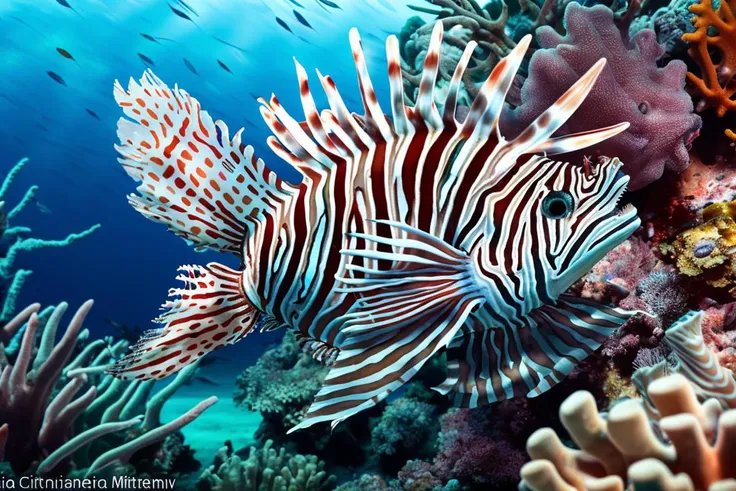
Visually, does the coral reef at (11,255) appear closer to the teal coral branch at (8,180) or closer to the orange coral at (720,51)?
the teal coral branch at (8,180)

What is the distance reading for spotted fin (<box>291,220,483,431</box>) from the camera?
1.46m

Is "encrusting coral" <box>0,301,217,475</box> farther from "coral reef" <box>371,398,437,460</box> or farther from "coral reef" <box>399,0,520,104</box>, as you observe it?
"coral reef" <box>399,0,520,104</box>

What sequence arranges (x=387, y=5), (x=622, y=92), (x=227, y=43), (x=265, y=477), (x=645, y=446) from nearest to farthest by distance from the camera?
(x=645, y=446) → (x=622, y=92) → (x=265, y=477) → (x=387, y=5) → (x=227, y=43)

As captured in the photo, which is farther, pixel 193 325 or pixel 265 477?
pixel 265 477

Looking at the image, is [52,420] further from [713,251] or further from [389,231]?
[713,251]

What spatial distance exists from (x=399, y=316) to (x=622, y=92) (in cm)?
240

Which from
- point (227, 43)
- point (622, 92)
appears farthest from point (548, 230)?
point (227, 43)

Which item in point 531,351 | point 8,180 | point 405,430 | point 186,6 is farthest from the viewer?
point 186,6

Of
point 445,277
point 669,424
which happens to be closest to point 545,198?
point 445,277

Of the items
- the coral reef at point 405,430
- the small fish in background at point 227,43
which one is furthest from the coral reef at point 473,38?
the small fish in background at point 227,43

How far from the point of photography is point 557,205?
157 centimetres

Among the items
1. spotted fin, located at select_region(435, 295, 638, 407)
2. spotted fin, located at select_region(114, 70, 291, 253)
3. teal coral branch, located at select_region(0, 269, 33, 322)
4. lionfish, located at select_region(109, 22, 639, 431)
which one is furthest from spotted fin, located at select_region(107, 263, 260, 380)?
teal coral branch, located at select_region(0, 269, 33, 322)

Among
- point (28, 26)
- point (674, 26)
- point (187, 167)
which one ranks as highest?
point (28, 26)

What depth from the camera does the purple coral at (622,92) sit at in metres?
2.92
